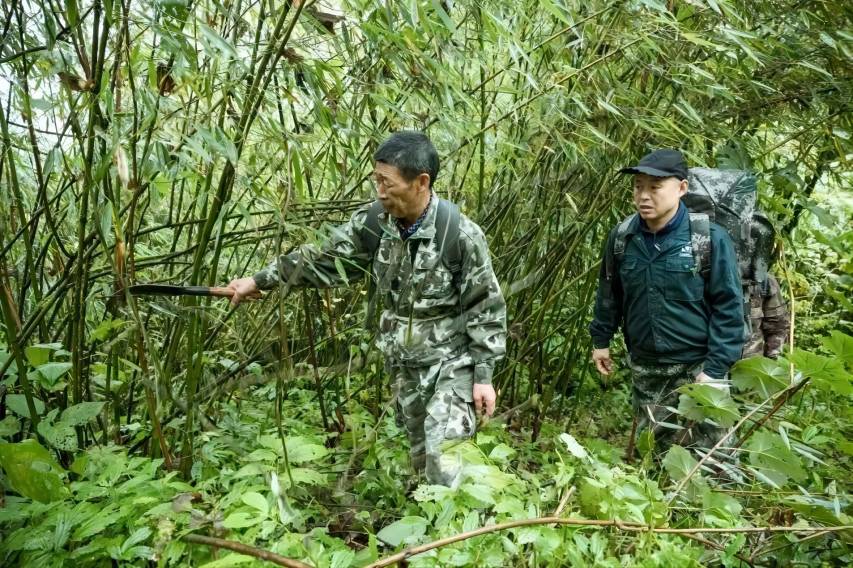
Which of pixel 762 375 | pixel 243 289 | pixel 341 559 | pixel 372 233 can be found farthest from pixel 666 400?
pixel 341 559

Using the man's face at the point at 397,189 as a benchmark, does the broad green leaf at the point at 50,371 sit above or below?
below

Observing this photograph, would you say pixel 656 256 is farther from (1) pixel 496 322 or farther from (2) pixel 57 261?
(2) pixel 57 261

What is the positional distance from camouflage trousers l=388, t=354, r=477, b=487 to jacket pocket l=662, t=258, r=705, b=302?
0.87 meters

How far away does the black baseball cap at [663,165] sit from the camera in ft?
8.79

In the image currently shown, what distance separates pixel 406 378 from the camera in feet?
8.71

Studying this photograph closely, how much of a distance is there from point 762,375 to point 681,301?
36.2 inches

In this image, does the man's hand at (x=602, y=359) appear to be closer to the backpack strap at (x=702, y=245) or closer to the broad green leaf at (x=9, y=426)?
the backpack strap at (x=702, y=245)

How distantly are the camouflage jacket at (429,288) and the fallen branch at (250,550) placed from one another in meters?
1.05

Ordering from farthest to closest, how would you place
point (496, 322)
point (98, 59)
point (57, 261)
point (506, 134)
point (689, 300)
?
point (506, 134)
point (689, 300)
point (496, 322)
point (57, 261)
point (98, 59)

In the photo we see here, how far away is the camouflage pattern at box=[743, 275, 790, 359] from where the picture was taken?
358 cm

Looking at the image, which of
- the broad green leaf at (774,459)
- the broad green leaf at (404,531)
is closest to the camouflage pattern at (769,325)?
the broad green leaf at (774,459)

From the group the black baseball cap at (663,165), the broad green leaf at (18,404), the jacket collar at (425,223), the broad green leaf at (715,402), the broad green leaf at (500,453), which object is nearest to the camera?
the broad green leaf at (500,453)

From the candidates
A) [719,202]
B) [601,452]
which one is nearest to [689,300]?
[719,202]

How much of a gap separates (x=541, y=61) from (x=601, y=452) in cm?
167
